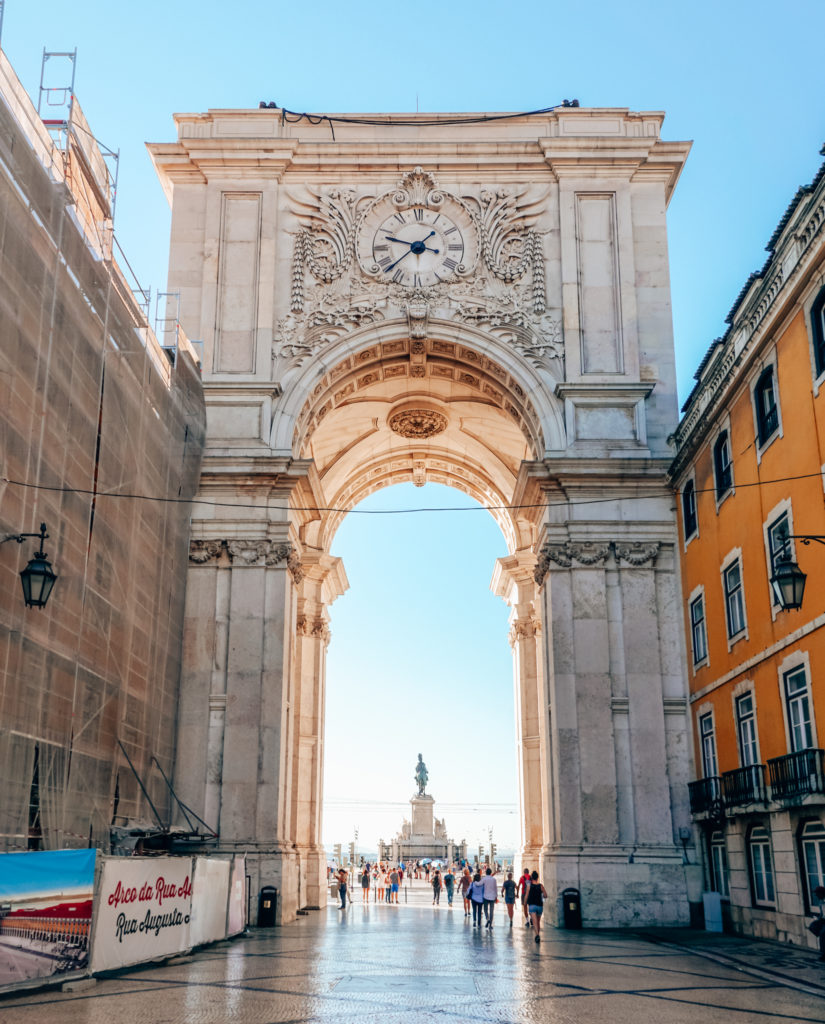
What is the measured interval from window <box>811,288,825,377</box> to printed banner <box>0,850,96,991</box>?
14473mm

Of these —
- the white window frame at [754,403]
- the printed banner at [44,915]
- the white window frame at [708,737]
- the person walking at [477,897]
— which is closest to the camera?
the printed banner at [44,915]

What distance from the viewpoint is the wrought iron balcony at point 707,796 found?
24891 mm

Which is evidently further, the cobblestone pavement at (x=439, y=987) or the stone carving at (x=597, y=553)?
the stone carving at (x=597, y=553)

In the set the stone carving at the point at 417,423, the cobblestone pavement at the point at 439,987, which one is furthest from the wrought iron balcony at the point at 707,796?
the stone carving at the point at 417,423

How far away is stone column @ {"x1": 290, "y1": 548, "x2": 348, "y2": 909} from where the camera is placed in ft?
121

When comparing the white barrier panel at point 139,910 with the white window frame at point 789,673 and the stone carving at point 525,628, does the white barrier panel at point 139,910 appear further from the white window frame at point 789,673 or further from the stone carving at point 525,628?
the stone carving at point 525,628

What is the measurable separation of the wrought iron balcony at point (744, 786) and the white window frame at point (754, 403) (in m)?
6.44

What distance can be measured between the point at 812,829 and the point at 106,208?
20.9m

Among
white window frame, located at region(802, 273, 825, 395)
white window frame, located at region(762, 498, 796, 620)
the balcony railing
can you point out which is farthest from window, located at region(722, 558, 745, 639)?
white window frame, located at region(802, 273, 825, 395)

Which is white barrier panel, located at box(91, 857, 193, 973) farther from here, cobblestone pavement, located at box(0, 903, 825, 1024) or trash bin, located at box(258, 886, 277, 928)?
trash bin, located at box(258, 886, 277, 928)

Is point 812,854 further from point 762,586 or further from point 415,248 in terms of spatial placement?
point 415,248

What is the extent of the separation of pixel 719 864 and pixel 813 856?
678 cm

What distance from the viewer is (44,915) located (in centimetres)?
1399

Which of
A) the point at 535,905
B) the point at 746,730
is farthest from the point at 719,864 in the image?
the point at 535,905
